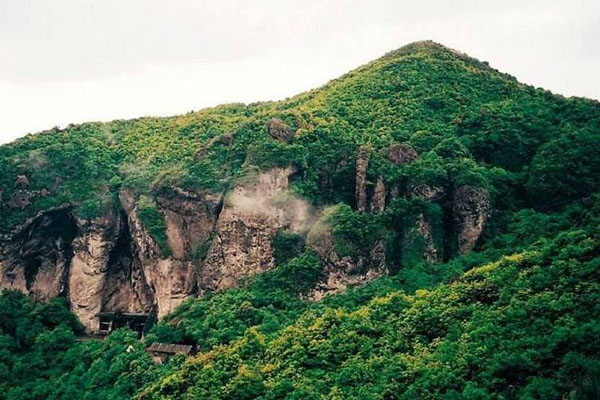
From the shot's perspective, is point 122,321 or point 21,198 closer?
point 122,321

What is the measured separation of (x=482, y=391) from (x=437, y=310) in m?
5.30

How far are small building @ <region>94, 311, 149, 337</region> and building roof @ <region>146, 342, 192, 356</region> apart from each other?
18.1ft

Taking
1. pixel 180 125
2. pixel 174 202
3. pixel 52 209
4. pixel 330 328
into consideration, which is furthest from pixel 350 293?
pixel 180 125

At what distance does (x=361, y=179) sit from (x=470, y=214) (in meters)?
5.40

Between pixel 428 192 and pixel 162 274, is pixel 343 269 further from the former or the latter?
pixel 162 274

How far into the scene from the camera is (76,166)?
150 feet

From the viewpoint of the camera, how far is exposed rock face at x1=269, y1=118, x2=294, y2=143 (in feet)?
137

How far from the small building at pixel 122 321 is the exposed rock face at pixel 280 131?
10589 millimetres

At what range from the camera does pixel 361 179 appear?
39.7m

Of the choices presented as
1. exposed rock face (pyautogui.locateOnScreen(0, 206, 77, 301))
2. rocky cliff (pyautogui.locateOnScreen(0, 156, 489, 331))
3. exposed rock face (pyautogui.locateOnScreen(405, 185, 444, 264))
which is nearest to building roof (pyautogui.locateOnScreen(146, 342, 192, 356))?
rocky cliff (pyautogui.locateOnScreen(0, 156, 489, 331))

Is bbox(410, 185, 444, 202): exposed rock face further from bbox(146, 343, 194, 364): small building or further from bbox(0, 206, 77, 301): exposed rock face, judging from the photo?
bbox(0, 206, 77, 301): exposed rock face

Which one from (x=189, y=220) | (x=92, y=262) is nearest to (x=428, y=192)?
(x=189, y=220)

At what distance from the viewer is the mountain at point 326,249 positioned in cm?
2808

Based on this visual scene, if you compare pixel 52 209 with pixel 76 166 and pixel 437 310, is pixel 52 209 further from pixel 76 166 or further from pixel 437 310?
pixel 437 310
